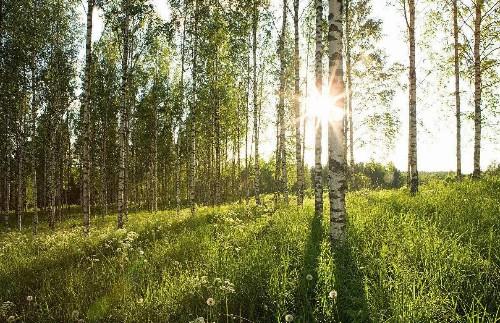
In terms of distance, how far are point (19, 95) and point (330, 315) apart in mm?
26771

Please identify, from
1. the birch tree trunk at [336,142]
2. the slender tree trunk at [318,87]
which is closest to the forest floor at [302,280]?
the birch tree trunk at [336,142]

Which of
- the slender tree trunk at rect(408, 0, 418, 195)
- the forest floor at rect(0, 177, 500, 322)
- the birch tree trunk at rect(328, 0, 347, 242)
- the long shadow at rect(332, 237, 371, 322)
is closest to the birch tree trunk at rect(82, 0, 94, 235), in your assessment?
the forest floor at rect(0, 177, 500, 322)

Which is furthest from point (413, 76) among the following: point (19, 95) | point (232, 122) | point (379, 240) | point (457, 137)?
point (19, 95)

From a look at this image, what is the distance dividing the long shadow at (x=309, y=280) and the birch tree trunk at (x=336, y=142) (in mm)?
535

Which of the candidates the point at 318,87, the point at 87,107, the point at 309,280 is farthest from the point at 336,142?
the point at 87,107

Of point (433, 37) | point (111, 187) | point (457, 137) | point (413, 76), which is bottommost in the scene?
point (111, 187)

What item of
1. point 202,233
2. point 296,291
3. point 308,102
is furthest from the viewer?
point 308,102

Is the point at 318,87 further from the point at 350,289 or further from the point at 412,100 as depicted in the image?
the point at 350,289

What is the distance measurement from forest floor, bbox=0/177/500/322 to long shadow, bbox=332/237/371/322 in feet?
0.06

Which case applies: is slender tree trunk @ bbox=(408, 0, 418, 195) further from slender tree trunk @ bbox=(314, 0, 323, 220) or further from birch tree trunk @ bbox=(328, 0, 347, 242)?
birch tree trunk @ bbox=(328, 0, 347, 242)

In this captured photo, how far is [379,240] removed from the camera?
6363 millimetres

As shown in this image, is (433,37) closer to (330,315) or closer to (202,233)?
(202,233)

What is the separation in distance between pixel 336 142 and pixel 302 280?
2947mm

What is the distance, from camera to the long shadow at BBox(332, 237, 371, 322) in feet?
13.2
